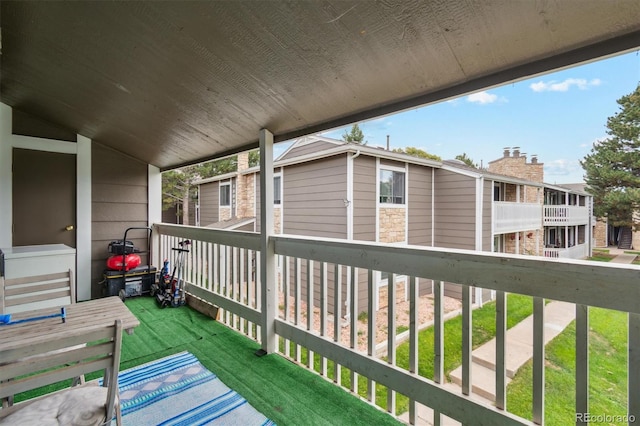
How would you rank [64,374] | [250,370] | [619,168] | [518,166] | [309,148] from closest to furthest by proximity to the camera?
1. [64,374]
2. [250,370]
3. [619,168]
4. [518,166]
5. [309,148]

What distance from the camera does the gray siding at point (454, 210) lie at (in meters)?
6.00

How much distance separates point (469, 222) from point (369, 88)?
5154 mm

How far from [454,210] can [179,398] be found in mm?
5898

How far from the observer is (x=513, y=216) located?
18.2 ft

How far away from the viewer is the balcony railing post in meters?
2.79

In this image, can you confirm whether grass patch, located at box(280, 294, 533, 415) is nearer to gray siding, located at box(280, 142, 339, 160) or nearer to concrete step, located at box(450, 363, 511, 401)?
concrete step, located at box(450, 363, 511, 401)

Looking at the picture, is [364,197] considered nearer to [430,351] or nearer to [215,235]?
[430,351]

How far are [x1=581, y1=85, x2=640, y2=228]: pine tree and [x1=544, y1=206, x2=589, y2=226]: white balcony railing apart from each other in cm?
54

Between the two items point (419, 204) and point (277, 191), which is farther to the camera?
point (277, 191)

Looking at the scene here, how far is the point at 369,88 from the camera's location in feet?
5.95

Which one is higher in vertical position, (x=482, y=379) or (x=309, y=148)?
(x=309, y=148)

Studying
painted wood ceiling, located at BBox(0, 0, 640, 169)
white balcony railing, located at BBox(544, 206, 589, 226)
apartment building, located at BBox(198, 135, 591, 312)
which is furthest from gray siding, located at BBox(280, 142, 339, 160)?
white balcony railing, located at BBox(544, 206, 589, 226)

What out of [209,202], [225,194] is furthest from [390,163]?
[209,202]

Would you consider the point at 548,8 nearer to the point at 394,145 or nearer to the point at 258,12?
the point at 258,12
